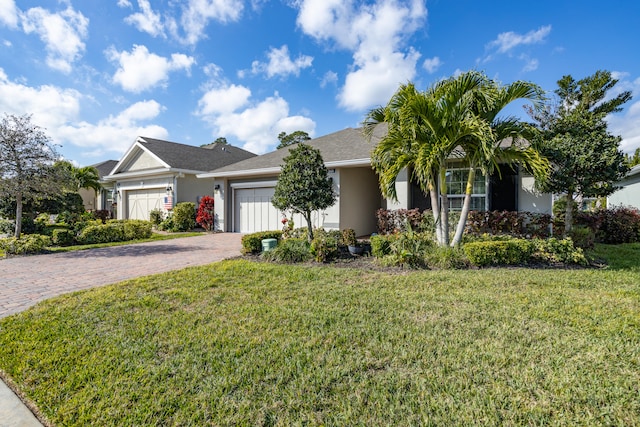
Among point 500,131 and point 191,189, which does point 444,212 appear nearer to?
point 500,131

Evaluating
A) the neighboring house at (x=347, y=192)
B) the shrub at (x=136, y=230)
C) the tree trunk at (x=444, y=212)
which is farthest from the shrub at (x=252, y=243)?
the shrub at (x=136, y=230)

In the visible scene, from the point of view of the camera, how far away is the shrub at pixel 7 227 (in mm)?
12248

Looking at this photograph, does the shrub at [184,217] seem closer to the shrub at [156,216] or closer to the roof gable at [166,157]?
the shrub at [156,216]

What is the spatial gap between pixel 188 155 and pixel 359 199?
12.9 m

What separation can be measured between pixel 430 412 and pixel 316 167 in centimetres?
642

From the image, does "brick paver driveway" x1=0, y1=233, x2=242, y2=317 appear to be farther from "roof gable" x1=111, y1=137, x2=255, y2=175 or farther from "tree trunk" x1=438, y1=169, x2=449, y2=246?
"roof gable" x1=111, y1=137, x2=255, y2=175

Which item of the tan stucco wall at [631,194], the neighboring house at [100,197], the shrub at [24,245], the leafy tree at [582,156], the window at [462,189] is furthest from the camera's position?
the neighboring house at [100,197]

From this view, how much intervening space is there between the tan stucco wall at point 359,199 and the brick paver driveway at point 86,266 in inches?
170

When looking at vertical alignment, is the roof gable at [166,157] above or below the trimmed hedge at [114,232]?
above

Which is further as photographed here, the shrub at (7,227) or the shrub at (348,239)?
the shrub at (7,227)

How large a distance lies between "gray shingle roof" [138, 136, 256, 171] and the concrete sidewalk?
25.4 feet

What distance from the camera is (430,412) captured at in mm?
2115

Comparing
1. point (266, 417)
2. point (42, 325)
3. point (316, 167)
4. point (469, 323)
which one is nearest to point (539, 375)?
point (469, 323)

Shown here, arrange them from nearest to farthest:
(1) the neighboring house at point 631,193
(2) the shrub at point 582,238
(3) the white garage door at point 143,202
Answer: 1. (2) the shrub at point 582,238
2. (1) the neighboring house at point 631,193
3. (3) the white garage door at point 143,202
